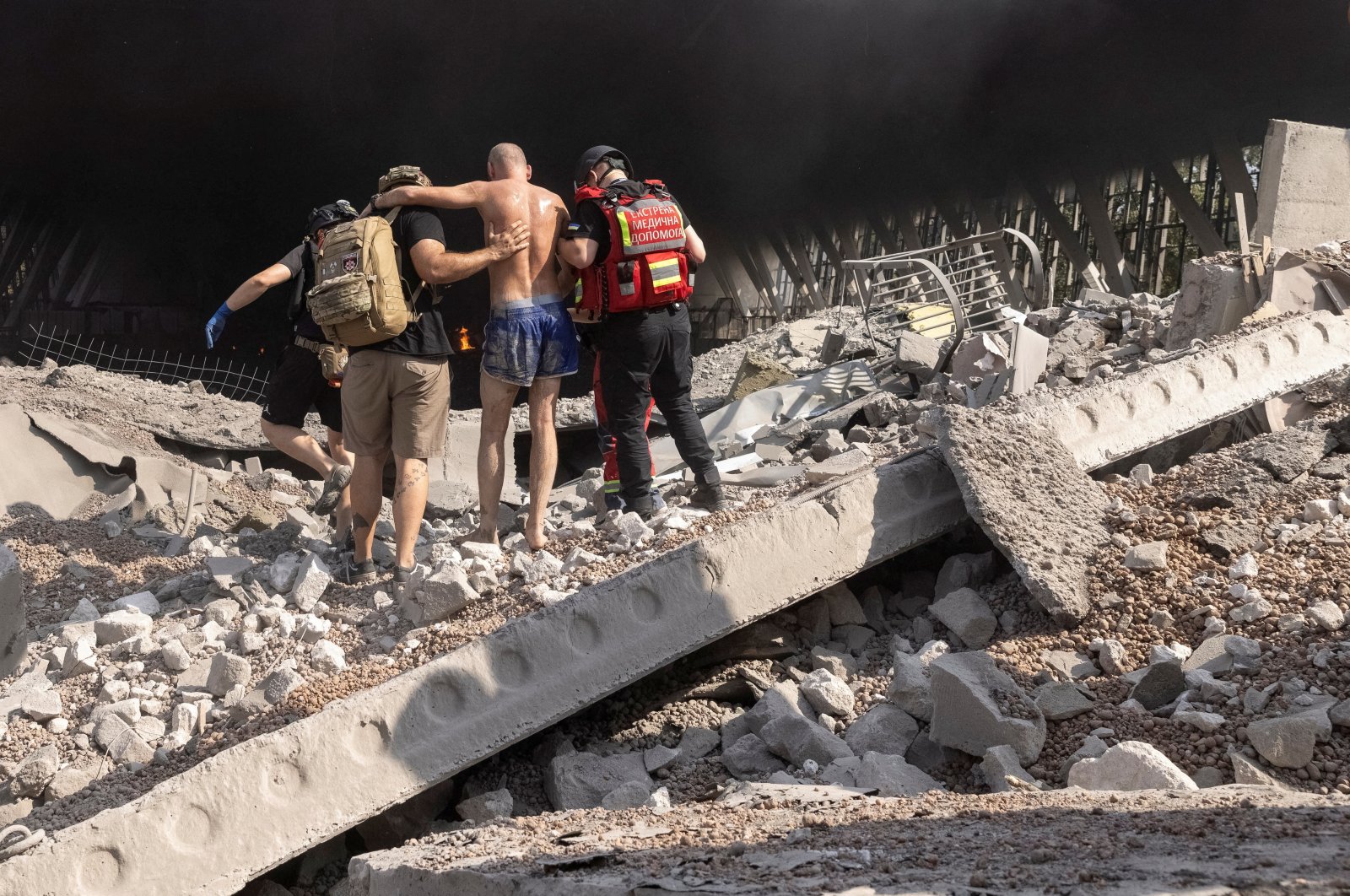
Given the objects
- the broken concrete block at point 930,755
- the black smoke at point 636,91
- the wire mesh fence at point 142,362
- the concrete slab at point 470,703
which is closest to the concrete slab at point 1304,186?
the black smoke at point 636,91

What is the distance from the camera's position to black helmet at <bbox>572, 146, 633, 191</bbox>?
17.6ft

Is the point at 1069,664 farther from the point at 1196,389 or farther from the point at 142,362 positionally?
the point at 142,362

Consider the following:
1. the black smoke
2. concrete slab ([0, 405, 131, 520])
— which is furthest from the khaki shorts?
the black smoke

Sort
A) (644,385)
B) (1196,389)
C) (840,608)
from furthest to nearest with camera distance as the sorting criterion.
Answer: (1196,389) < (644,385) < (840,608)

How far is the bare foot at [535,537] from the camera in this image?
205 inches

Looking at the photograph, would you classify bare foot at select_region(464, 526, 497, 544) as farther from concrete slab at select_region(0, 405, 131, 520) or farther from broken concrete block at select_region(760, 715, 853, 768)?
concrete slab at select_region(0, 405, 131, 520)

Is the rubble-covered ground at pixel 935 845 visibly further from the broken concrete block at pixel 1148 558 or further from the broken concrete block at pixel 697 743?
the broken concrete block at pixel 1148 558

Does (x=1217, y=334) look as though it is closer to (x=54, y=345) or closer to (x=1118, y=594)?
(x=1118, y=594)

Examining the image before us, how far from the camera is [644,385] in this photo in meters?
5.37

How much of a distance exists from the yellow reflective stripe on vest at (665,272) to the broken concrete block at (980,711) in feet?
7.19

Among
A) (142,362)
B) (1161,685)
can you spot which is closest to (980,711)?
(1161,685)

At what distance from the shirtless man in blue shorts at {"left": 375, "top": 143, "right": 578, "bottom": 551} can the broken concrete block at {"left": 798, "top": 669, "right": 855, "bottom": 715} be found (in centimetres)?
162

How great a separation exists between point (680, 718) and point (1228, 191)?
14051mm

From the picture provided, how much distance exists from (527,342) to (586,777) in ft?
6.52
